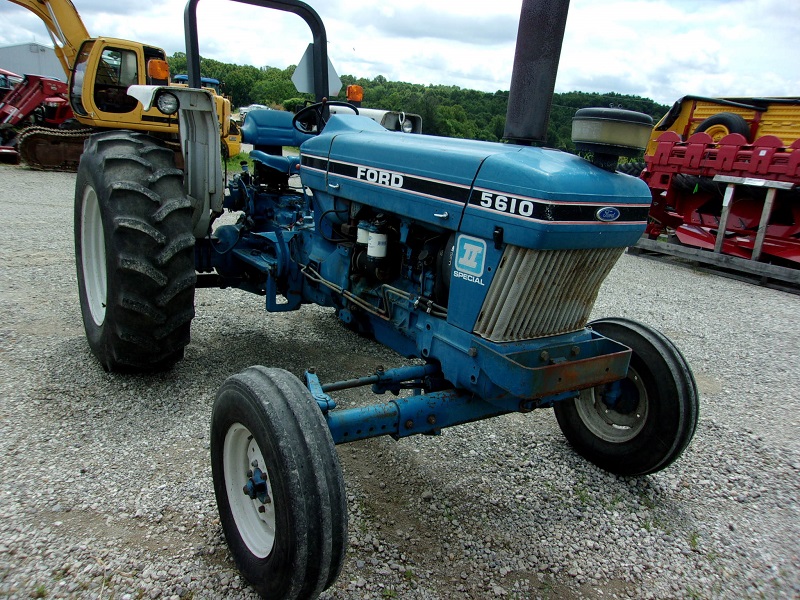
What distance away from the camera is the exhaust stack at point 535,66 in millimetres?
2365

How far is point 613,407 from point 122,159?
303 centimetres

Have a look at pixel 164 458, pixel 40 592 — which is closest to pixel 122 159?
pixel 164 458

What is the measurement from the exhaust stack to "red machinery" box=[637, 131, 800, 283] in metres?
6.73

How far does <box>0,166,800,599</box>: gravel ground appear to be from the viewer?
228cm

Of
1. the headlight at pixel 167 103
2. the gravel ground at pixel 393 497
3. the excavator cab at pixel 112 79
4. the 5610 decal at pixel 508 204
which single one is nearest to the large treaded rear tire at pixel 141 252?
the headlight at pixel 167 103

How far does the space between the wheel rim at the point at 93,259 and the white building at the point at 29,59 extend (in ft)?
124

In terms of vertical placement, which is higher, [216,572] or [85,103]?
[85,103]

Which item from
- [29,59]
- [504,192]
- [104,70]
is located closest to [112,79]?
[104,70]

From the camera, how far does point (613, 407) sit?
10.3ft

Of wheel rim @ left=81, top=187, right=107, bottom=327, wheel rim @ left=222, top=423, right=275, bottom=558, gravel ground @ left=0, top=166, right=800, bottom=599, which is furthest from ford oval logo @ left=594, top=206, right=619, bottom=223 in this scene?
wheel rim @ left=81, top=187, right=107, bottom=327

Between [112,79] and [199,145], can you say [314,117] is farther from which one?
[112,79]

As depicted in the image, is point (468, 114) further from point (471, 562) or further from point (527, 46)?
point (471, 562)

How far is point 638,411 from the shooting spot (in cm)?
300

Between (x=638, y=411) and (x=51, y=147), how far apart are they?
42.7ft
